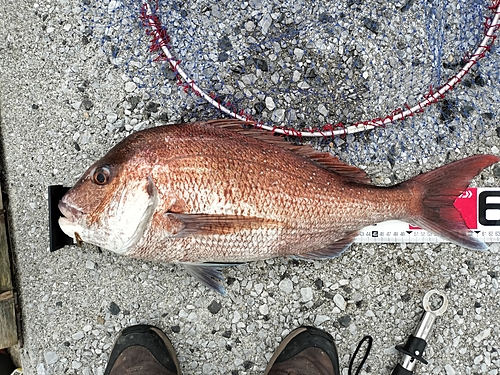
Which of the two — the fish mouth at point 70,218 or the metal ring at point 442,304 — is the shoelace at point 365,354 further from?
the fish mouth at point 70,218

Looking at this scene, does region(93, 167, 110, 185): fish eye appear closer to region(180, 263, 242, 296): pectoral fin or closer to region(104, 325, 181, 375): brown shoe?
region(180, 263, 242, 296): pectoral fin

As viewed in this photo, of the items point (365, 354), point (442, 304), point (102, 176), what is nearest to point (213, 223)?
point (102, 176)

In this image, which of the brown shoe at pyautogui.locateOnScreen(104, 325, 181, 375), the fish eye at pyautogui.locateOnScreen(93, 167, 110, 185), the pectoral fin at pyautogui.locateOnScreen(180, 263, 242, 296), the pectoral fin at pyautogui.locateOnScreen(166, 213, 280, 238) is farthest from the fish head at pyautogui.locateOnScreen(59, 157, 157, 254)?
the brown shoe at pyautogui.locateOnScreen(104, 325, 181, 375)

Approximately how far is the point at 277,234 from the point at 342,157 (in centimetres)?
63

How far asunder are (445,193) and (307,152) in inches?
26.6

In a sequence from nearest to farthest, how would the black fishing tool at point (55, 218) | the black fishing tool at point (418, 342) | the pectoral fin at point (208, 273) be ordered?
1. the black fishing tool at point (55, 218)
2. the pectoral fin at point (208, 273)
3. the black fishing tool at point (418, 342)

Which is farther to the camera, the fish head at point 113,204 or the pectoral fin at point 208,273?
the pectoral fin at point 208,273

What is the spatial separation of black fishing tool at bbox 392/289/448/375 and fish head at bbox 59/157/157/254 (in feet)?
4.85

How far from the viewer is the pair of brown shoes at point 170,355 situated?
84.0 inches

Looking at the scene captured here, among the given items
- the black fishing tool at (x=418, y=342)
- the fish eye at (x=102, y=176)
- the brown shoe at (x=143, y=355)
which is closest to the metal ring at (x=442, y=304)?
the black fishing tool at (x=418, y=342)

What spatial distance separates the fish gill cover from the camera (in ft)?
7.07

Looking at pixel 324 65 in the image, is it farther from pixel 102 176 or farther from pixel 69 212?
pixel 69 212

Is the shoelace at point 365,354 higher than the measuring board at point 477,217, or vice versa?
the measuring board at point 477,217

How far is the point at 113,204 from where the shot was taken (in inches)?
65.8
